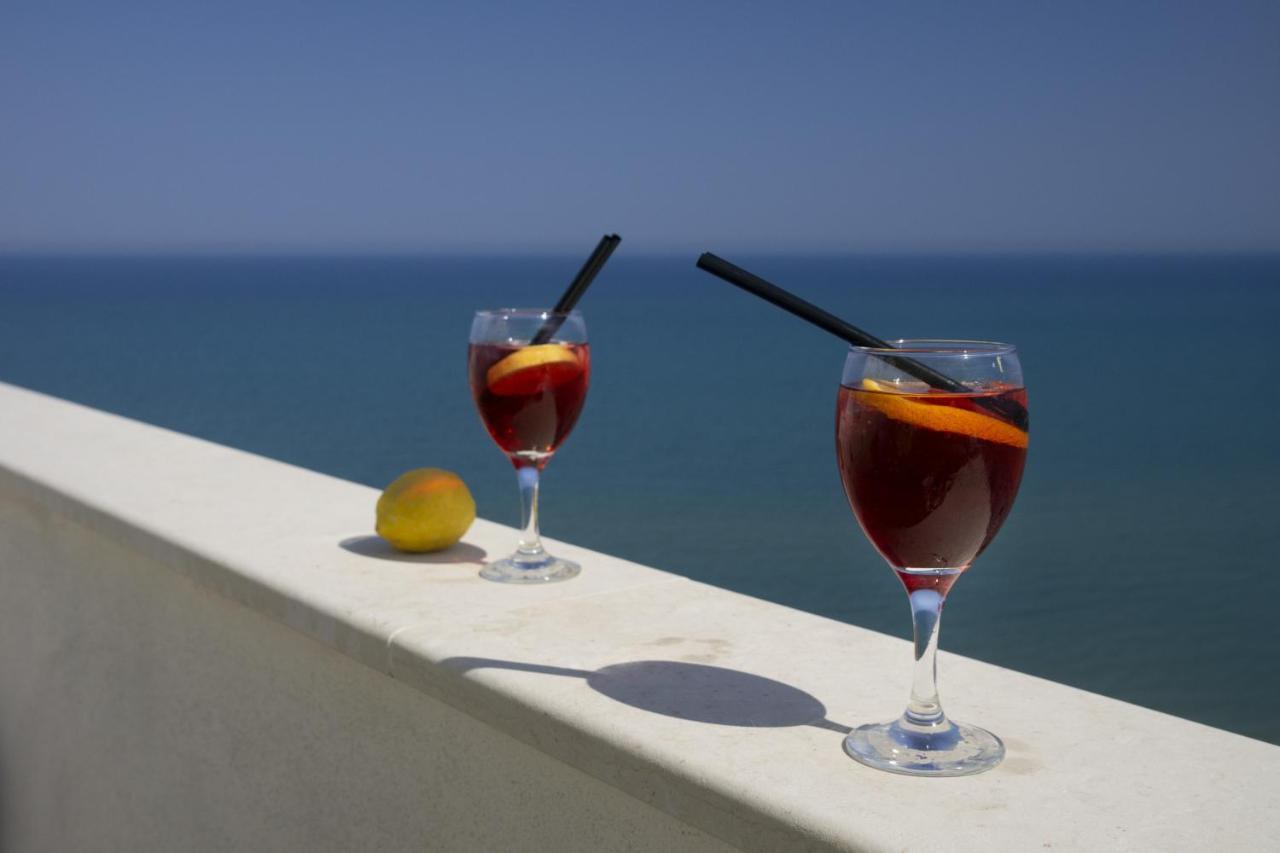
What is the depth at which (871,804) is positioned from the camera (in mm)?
965

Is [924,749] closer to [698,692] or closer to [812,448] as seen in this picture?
[698,692]

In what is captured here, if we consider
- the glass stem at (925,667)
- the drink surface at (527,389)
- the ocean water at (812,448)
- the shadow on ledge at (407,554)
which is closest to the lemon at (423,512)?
the shadow on ledge at (407,554)

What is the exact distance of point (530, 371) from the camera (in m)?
1.64

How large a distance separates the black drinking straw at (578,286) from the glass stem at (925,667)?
676mm

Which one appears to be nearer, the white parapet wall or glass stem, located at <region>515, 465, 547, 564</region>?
the white parapet wall

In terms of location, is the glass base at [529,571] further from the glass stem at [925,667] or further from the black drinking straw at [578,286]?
the glass stem at [925,667]

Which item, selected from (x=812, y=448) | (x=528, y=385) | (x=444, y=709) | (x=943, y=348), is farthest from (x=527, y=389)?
(x=812, y=448)

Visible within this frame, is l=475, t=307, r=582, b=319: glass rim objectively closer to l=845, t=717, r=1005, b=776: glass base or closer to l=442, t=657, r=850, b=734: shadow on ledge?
l=442, t=657, r=850, b=734: shadow on ledge

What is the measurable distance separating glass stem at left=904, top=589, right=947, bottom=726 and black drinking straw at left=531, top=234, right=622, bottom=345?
68 centimetres

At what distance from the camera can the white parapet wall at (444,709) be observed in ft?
3.27

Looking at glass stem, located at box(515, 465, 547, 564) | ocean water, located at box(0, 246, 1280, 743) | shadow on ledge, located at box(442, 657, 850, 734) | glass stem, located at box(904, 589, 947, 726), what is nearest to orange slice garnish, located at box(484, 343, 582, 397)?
glass stem, located at box(515, 465, 547, 564)

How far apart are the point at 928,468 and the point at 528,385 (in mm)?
725

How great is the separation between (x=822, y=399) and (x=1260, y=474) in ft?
38.0

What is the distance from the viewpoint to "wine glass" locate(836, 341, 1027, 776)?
102 cm
